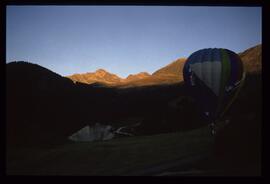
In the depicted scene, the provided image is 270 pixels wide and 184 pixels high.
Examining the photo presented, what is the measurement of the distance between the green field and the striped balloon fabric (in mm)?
308

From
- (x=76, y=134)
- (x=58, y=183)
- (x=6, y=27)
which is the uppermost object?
(x=6, y=27)

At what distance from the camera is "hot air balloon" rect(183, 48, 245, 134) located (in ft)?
19.6

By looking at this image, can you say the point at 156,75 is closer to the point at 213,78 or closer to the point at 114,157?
the point at 213,78

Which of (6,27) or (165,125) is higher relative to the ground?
(6,27)

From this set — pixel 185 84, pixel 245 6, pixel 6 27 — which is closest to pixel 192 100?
pixel 185 84

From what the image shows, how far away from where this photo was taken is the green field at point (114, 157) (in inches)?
234

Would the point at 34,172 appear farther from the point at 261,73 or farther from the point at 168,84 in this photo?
the point at 261,73

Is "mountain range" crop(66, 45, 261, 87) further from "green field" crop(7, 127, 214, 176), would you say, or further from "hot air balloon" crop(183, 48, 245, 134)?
"green field" crop(7, 127, 214, 176)

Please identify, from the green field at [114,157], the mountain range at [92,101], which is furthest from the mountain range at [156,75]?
the green field at [114,157]

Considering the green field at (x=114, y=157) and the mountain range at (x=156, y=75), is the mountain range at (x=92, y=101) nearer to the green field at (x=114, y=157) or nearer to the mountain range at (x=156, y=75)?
the mountain range at (x=156, y=75)

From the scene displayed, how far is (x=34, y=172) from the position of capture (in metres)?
5.98

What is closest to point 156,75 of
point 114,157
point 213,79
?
point 213,79

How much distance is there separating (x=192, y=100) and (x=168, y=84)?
1.01 ft

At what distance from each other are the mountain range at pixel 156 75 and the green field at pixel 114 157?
1.97 ft
